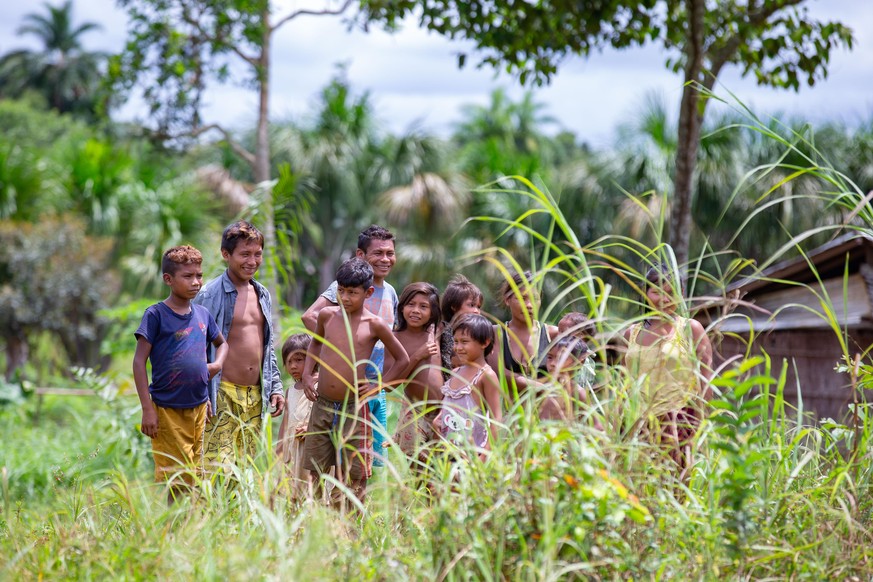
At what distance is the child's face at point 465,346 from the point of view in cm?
435

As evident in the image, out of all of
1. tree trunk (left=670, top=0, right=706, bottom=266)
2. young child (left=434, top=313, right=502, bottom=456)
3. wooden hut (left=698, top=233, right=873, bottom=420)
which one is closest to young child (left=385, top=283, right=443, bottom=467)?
young child (left=434, top=313, right=502, bottom=456)

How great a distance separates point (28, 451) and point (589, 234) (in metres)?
8.47

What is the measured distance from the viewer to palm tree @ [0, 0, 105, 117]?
4159 centimetres

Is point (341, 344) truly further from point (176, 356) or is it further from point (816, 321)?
point (816, 321)

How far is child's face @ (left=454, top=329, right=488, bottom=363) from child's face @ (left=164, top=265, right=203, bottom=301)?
1.21 metres

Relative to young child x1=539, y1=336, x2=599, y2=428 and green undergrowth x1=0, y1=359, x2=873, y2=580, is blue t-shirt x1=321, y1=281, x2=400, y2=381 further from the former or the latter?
green undergrowth x1=0, y1=359, x2=873, y2=580

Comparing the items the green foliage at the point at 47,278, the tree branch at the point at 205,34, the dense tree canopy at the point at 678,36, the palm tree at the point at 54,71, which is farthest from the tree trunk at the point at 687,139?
the palm tree at the point at 54,71

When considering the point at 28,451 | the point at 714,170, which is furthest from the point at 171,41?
the point at 714,170

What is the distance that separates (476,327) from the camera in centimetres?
434

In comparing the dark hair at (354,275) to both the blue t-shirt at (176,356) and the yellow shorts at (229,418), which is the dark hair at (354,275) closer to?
the blue t-shirt at (176,356)

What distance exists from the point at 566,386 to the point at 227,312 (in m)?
2.00

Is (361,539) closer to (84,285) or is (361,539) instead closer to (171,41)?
(171,41)

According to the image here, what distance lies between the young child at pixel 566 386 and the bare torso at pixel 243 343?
4.80 ft

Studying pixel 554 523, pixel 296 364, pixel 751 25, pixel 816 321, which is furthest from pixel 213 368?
pixel 751 25
